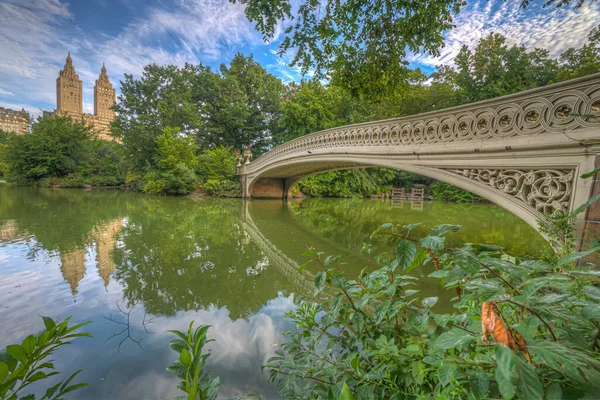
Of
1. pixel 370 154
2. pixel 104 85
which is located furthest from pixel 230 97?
pixel 104 85

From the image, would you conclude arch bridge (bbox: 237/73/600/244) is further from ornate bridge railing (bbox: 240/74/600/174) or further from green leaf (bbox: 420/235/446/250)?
green leaf (bbox: 420/235/446/250)

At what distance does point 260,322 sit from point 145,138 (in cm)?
2065

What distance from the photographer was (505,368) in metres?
0.43

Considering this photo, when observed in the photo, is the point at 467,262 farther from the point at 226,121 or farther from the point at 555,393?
the point at 226,121

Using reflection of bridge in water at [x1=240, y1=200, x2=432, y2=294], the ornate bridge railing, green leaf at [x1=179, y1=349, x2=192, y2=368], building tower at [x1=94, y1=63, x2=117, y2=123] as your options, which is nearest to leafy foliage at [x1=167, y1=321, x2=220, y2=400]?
green leaf at [x1=179, y1=349, x2=192, y2=368]

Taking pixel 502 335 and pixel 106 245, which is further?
pixel 106 245

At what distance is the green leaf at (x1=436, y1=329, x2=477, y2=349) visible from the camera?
55cm

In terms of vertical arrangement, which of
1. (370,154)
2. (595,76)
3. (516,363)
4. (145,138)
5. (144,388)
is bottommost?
(144,388)

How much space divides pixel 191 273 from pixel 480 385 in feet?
11.2

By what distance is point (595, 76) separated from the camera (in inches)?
109

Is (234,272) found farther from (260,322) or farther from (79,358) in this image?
(79,358)

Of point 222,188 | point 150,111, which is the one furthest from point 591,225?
point 150,111

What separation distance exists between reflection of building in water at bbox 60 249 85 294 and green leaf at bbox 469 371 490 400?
3620 millimetres

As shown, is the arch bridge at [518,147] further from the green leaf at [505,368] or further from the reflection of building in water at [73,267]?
the reflection of building in water at [73,267]
